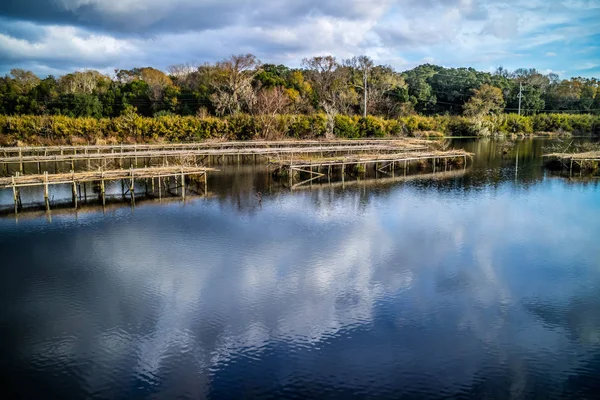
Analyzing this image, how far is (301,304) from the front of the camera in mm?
12859

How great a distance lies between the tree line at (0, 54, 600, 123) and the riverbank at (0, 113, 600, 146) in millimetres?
2541

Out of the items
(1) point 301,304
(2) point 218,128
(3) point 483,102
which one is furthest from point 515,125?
(1) point 301,304

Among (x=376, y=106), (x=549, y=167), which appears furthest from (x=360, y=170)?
(x=376, y=106)

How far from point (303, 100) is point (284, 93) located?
3.13m

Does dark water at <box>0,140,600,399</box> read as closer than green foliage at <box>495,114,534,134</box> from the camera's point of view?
Yes

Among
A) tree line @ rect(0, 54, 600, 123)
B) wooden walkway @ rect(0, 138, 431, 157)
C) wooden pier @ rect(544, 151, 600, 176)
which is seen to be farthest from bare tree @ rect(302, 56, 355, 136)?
wooden pier @ rect(544, 151, 600, 176)

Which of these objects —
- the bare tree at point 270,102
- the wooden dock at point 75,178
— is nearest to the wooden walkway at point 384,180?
the wooden dock at point 75,178

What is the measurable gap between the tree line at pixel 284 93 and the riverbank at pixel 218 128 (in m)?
2.54

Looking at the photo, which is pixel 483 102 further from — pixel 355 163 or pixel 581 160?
pixel 355 163

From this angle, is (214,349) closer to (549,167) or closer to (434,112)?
(549,167)

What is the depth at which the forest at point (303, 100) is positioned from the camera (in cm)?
Result: 4900

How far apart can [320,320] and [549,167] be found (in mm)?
31027

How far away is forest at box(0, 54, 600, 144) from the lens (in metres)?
49.0

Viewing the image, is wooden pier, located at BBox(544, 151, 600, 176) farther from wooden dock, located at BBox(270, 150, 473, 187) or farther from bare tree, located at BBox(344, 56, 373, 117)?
bare tree, located at BBox(344, 56, 373, 117)
